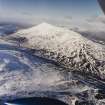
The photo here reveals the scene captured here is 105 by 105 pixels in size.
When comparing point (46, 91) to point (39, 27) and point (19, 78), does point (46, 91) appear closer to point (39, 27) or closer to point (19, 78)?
point (19, 78)

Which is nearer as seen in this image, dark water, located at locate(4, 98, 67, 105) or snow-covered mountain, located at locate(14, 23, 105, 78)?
dark water, located at locate(4, 98, 67, 105)

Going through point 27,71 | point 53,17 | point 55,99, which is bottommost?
point 55,99

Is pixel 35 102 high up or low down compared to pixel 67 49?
down

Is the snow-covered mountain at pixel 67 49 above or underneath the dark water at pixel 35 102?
above

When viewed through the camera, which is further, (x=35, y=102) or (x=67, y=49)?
(x=67, y=49)

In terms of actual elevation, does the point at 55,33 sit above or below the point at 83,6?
below

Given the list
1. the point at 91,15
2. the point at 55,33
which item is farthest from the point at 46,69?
the point at 91,15

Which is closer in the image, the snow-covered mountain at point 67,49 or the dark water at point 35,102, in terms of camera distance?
the dark water at point 35,102

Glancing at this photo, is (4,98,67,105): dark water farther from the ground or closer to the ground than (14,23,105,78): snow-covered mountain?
closer to the ground
